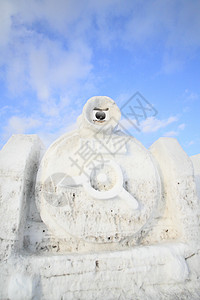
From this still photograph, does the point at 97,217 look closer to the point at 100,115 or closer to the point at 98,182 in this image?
the point at 98,182

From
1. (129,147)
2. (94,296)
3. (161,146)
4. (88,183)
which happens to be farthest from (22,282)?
(161,146)

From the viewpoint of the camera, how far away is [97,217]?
2.52 m

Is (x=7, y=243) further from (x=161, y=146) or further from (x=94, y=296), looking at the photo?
(x=161, y=146)

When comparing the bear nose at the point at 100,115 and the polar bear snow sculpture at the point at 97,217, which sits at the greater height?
the bear nose at the point at 100,115

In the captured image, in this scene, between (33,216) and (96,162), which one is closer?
(33,216)

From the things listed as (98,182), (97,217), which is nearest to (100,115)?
(98,182)

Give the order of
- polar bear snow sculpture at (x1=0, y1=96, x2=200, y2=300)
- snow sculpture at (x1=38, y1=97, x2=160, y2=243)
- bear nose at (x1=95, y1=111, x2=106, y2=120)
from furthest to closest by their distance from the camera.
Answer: bear nose at (x1=95, y1=111, x2=106, y2=120)
snow sculpture at (x1=38, y1=97, x2=160, y2=243)
polar bear snow sculpture at (x1=0, y1=96, x2=200, y2=300)

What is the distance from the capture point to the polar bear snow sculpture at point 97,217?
2092 millimetres

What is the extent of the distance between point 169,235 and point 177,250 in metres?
0.33

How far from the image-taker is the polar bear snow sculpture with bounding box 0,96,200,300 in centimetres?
209

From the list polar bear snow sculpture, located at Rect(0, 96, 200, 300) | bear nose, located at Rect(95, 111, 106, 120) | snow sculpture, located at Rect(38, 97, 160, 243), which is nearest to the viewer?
polar bear snow sculpture, located at Rect(0, 96, 200, 300)

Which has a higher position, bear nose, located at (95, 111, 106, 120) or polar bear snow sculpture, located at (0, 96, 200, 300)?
bear nose, located at (95, 111, 106, 120)

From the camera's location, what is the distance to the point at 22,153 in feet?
9.21

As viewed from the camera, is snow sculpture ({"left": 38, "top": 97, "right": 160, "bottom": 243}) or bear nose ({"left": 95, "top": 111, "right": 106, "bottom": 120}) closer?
snow sculpture ({"left": 38, "top": 97, "right": 160, "bottom": 243})
